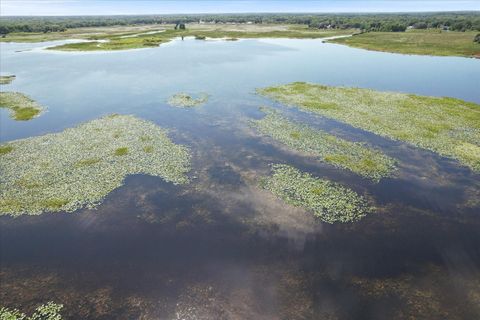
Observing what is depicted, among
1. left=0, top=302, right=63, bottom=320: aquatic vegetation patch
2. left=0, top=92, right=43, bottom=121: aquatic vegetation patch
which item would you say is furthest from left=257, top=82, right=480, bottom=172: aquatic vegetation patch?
left=0, top=92, right=43, bottom=121: aquatic vegetation patch

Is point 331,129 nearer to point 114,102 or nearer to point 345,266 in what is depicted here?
point 345,266

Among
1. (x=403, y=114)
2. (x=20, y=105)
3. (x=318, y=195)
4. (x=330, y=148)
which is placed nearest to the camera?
(x=318, y=195)

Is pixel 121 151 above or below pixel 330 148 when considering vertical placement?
above

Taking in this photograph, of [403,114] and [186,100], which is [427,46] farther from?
[186,100]

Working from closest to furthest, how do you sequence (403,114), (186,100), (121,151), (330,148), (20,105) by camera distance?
(121,151) < (330,148) < (403,114) < (20,105) < (186,100)

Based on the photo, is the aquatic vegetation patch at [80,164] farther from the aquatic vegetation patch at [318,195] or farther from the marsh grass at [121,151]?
the aquatic vegetation patch at [318,195]

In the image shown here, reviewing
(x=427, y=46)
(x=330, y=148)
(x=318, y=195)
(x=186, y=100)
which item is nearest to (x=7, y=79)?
(x=186, y=100)
